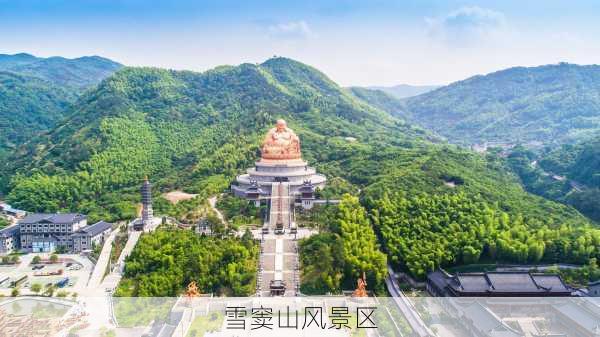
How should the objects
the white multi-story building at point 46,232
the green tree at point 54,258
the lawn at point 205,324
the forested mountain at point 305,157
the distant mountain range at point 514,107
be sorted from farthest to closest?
the distant mountain range at point 514,107 < the white multi-story building at point 46,232 < the green tree at point 54,258 < the forested mountain at point 305,157 < the lawn at point 205,324

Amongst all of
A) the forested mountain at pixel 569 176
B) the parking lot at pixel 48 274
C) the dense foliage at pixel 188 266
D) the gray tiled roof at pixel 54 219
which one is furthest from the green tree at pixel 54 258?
the forested mountain at pixel 569 176

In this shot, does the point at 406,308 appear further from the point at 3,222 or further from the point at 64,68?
the point at 64,68

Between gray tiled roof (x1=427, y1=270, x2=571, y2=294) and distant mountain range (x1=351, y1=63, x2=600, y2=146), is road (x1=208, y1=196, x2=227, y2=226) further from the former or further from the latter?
distant mountain range (x1=351, y1=63, x2=600, y2=146)

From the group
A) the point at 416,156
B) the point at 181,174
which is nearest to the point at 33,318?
the point at 181,174

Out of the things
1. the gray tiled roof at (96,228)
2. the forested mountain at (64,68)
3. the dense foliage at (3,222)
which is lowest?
the dense foliage at (3,222)

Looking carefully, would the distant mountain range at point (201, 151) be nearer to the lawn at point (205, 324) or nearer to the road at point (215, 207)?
the road at point (215, 207)

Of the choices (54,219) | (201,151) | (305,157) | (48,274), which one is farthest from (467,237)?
(201,151)

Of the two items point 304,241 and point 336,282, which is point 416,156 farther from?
point 336,282
